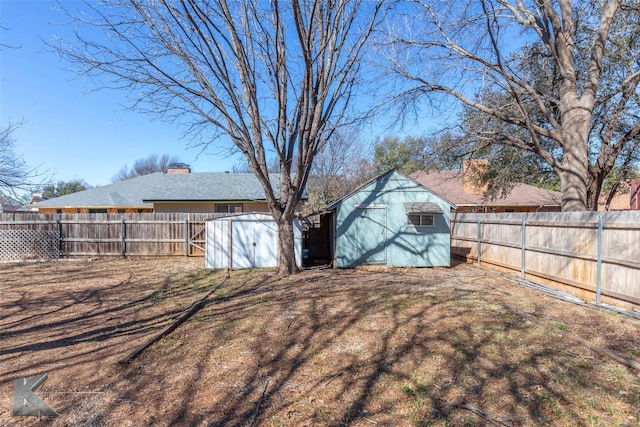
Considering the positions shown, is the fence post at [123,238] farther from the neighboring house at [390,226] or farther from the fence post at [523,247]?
the fence post at [523,247]

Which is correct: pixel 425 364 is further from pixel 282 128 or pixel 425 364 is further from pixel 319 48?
pixel 319 48

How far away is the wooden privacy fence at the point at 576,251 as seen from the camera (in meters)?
5.78

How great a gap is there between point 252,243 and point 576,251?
331 inches

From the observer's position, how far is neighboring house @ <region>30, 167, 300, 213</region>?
17.0m

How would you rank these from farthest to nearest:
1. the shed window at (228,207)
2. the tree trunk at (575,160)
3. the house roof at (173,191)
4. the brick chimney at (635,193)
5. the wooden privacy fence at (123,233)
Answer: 1. the shed window at (228,207)
2. the house roof at (173,191)
3. the brick chimney at (635,193)
4. the wooden privacy fence at (123,233)
5. the tree trunk at (575,160)

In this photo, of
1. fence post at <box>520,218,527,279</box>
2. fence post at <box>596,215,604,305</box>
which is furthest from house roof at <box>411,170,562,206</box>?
fence post at <box>596,215,604,305</box>

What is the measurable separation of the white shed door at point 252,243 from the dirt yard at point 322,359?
3.38 m

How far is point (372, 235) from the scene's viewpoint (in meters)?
10.7

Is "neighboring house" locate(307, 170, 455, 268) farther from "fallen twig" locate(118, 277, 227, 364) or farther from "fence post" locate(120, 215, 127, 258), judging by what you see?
"fence post" locate(120, 215, 127, 258)

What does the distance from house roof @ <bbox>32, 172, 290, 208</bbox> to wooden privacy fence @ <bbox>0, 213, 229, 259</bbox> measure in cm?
320

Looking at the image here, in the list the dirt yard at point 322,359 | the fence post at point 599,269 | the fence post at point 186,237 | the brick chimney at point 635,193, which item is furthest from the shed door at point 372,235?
the brick chimney at point 635,193

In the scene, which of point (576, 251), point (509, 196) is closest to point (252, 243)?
point (576, 251)

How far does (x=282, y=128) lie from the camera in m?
8.45

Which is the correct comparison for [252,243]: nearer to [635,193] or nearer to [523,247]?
[523,247]
